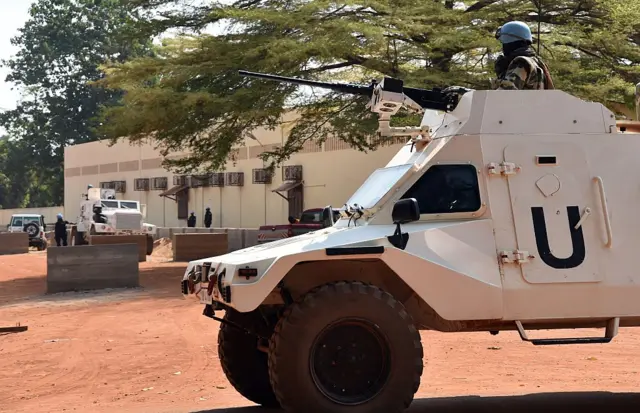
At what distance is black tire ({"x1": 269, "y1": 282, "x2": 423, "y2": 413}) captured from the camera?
7375 millimetres

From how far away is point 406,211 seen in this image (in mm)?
7762

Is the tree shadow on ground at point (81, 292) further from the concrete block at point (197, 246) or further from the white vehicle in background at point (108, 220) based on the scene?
the white vehicle in background at point (108, 220)

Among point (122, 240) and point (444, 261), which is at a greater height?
point (122, 240)

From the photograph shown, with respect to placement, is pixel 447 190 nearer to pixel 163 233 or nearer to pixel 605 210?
pixel 605 210

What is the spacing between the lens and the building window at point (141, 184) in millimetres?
57219

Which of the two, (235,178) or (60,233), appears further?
(235,178)

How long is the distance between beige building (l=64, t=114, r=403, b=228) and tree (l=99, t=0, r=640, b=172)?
3.89m

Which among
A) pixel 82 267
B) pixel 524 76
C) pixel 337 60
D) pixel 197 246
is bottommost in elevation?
pixel 82 267

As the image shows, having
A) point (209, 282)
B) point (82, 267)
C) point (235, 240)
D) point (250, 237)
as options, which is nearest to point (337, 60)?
point (82, 267)

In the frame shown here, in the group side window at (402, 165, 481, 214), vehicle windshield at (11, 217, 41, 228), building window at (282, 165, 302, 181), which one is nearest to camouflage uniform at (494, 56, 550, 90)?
side window at (402, 165, 481, 214)

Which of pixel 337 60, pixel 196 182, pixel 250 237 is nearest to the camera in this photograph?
pixel 337 60

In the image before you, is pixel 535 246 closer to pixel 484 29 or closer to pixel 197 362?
pixel 197 362

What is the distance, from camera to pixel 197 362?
1242cm

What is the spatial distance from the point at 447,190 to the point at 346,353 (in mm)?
1674
